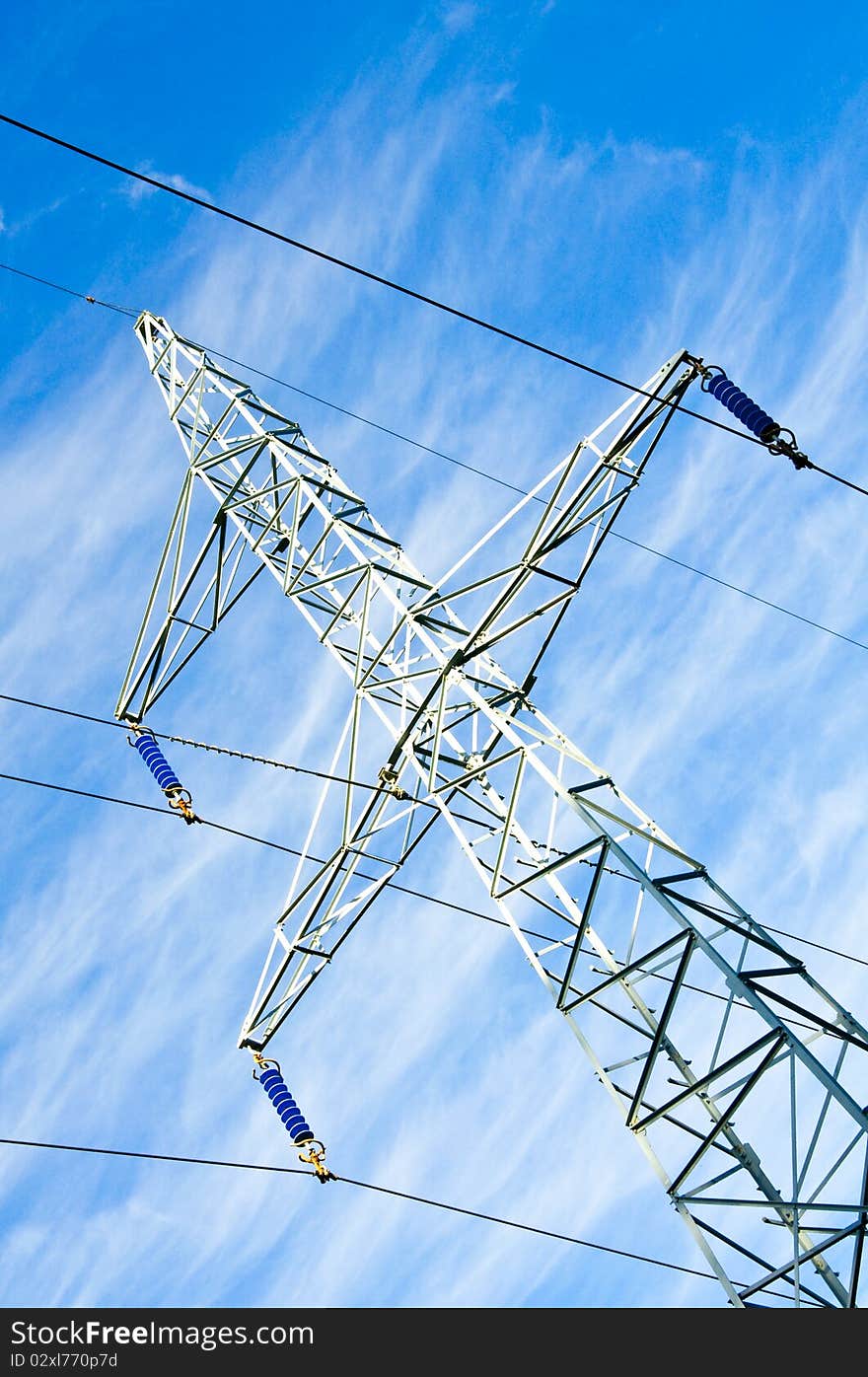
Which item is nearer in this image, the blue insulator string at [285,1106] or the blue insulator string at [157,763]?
the blue insulator string at [285,1106]

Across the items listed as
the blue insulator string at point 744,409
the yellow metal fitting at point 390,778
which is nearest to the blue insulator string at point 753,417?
Answer: the blue insulator string at point 744,409

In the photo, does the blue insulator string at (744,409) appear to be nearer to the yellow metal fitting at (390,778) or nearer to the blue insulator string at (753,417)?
the blue insulator string at (753,417)

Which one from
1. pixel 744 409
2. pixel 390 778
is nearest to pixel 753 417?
pixel 744 409

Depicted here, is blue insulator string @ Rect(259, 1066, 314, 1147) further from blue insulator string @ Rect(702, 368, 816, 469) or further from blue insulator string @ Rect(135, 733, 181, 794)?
blue insulator string @ Rect(702, 368, 816, 469)

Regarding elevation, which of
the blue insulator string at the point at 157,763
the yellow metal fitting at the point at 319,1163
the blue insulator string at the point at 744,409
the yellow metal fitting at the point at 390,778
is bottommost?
the yellow metal fitting at the point at 319,1163

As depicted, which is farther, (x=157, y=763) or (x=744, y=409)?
(x=157, y=763)

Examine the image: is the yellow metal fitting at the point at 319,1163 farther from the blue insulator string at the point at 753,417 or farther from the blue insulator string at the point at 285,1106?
the blue insulator string at the point at 753,417

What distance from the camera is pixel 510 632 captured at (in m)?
16.8

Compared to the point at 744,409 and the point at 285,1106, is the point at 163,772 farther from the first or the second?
the point at 744,409

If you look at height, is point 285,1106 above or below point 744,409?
below

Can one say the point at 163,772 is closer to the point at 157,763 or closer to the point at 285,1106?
the point at 157,763

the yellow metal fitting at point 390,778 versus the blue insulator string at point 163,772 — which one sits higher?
the blue insulator string at point 163,772

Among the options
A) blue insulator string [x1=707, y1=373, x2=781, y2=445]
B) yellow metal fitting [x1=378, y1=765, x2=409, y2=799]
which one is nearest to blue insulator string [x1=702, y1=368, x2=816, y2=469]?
blue insulator string [x1=707, y1=373, x2=781, y2=445]
